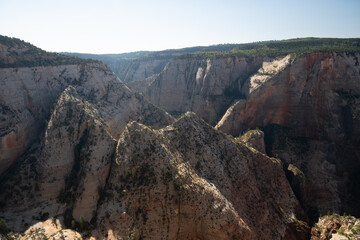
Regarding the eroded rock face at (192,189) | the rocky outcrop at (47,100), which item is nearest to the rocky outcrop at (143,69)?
the rocky outcrop at (47,100)

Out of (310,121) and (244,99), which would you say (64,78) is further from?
(310,121)

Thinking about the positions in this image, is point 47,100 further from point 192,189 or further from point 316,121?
point 316,121

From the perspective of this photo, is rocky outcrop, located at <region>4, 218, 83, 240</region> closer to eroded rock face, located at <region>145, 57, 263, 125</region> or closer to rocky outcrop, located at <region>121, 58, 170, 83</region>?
eroded rock face, located at <region>145, 57, 263, 125</region>

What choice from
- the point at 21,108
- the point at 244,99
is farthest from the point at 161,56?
the point at 21,108

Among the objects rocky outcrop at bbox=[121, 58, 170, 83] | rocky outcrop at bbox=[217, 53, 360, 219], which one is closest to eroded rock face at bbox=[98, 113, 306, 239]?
rocky outcrop at bbox=[217, 53, 360, 219]

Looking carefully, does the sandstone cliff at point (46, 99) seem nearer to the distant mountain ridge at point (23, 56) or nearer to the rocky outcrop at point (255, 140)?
the distant mountain ridge at point (23, 56)
